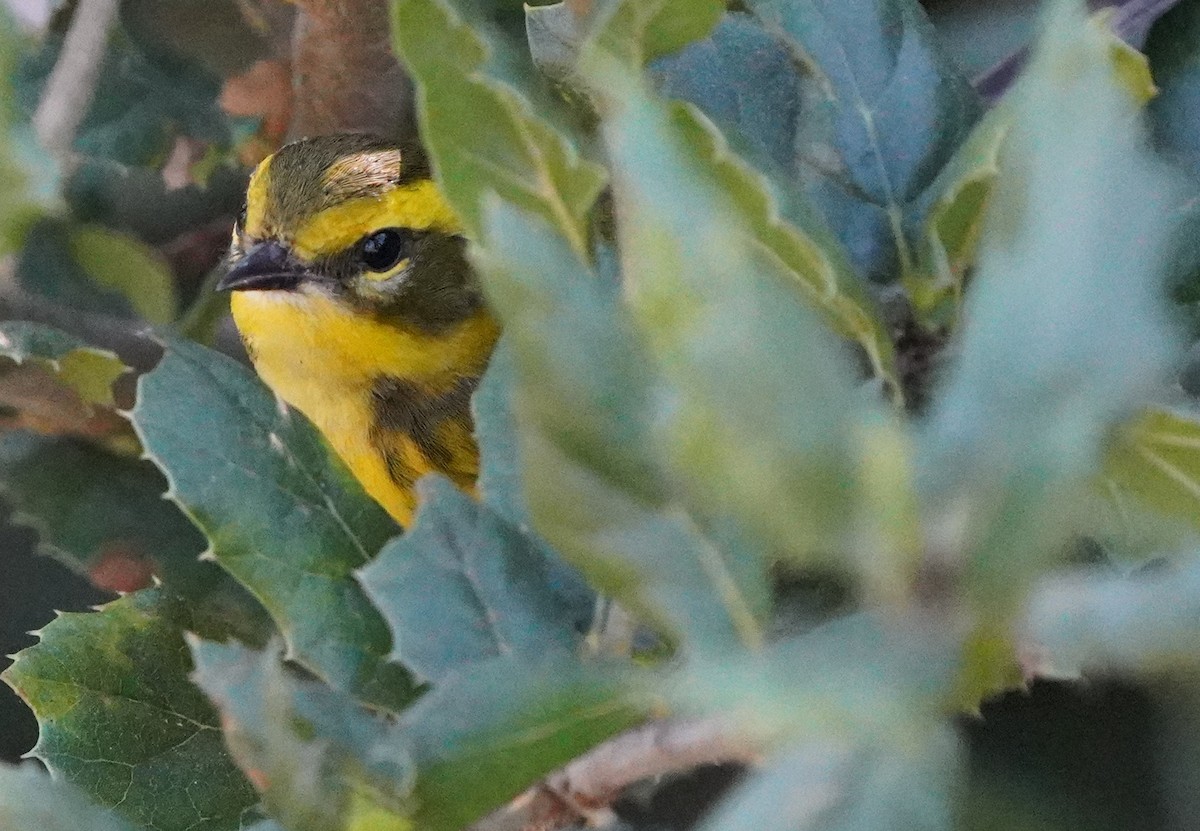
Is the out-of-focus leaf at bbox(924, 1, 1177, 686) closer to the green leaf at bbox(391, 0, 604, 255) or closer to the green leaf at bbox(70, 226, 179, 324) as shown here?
the green leaf at bbox(391, 0, 604, 255)

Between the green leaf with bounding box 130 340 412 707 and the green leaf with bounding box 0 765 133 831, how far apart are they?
0.41 ft

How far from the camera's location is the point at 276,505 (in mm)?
487

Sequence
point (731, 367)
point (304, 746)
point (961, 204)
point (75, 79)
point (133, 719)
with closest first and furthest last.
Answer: point (731, 367) → point (304, 746) → point (961, 204) → point (133, 719) → point (75, 79)

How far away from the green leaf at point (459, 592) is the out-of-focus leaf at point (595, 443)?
0.12 meters

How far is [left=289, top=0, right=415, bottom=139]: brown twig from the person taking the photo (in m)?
0.76

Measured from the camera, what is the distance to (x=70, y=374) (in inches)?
27.6

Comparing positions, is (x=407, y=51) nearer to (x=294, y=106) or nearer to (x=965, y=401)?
(x=965, y=401)

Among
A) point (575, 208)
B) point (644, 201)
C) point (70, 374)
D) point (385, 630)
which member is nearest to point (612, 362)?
point (644, 201)

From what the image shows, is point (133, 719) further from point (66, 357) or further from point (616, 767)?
point (616, 767)

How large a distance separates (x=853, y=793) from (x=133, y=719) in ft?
1.45

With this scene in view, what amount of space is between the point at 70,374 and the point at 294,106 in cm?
31

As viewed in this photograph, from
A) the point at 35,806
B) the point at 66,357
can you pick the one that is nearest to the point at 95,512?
the point at 66,357

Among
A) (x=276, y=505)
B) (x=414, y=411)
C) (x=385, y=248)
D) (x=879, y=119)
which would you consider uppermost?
(x=879, y=119)

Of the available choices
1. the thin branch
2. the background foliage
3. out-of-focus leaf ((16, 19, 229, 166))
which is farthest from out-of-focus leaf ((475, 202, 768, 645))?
out-of-focus leaf ((16, 19, 229, 166))
